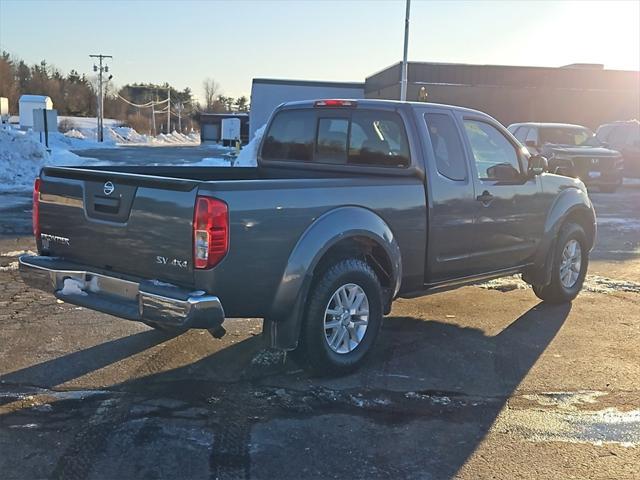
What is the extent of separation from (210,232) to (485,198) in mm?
2887

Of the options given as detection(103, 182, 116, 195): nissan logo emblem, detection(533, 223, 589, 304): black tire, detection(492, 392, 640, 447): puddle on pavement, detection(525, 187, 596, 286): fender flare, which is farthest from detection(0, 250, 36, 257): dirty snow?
detection(492, 392, 640, 447): puddle on pavement

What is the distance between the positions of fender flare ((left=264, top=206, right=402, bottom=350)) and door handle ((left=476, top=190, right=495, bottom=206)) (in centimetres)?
151

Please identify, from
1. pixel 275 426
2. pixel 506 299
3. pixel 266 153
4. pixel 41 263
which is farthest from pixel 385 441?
pixel 506 299

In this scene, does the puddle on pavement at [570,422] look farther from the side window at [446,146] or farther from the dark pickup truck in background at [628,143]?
the dark pickup truck in background at [628,143]

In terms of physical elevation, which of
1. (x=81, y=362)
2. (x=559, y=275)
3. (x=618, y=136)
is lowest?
(x=81, y=362)

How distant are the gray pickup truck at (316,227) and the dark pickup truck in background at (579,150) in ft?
39.3

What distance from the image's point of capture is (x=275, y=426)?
3926 mm

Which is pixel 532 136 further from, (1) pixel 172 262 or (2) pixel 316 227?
(1) pixel 172 262

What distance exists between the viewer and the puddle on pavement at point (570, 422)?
3936 millimetres

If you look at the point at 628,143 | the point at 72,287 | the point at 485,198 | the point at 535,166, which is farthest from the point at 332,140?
the point at 628,143

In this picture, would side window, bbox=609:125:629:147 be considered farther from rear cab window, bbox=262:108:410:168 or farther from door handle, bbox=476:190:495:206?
rear cab window, bbox=262:108:410:168

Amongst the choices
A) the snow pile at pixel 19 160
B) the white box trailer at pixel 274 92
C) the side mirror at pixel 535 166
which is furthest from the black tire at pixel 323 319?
the white box trailer at pixel 274 92

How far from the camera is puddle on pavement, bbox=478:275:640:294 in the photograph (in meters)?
7.75

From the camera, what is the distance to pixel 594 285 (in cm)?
798
